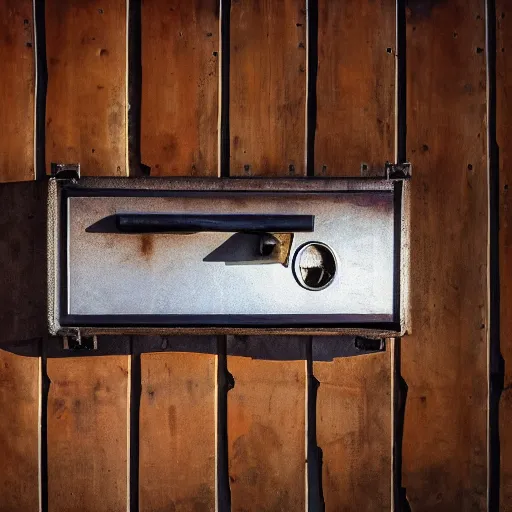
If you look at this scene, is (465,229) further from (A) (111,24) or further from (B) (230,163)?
(A) (111,24)

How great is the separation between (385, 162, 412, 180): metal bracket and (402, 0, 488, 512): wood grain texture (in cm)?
6

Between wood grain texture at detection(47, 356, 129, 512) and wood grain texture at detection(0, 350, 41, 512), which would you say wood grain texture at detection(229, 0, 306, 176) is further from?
wood grain texture at detection(0, 350, 41, 512)

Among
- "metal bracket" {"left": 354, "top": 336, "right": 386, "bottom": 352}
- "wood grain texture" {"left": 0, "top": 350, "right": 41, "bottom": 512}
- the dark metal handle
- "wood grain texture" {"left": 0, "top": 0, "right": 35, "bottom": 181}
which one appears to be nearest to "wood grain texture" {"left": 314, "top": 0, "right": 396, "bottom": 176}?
the dark metal handle

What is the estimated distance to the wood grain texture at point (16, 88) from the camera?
1060 millimetres

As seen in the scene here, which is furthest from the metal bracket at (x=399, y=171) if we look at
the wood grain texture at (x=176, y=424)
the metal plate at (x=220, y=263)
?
the wood grain texture at (x=176, y=424)

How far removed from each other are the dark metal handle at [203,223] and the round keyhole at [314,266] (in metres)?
0.05

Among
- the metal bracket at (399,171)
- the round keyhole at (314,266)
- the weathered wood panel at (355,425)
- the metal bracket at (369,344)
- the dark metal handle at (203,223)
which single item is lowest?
the weathered wood panel at (355,425)

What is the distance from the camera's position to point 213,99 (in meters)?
1.07

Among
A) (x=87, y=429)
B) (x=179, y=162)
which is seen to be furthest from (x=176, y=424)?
(x=179, y=162)

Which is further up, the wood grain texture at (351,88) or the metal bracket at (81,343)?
the wood grain texture at (351,88)

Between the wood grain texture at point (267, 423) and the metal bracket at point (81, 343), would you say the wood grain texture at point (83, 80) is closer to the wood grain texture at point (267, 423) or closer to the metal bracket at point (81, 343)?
the metal bracket at point (81, 343)

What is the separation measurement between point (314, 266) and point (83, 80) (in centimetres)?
63

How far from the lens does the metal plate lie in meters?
0.98

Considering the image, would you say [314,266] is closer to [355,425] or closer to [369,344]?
[369,344]
